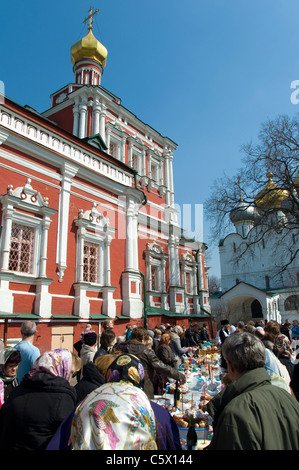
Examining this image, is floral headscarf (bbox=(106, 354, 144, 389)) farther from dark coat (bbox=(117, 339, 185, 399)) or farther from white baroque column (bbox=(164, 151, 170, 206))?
white baroque column (bbox=(164, 151, 170, 206))

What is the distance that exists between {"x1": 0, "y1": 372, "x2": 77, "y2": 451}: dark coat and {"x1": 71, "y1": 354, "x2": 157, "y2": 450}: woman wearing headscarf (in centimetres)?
52

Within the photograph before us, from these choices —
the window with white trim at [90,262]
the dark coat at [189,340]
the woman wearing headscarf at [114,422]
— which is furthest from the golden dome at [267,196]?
the woman wearing headscarf at [114,422]

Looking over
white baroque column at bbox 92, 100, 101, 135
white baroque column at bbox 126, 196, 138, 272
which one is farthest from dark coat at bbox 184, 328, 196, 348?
white baroque column at bbox 92, 100, 101, 135

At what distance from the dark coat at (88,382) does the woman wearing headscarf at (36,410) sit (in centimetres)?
73

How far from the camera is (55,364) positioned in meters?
2.38

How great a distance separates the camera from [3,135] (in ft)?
30.1

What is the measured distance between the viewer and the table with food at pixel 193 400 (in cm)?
338

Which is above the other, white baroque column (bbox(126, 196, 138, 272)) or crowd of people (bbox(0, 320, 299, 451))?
white baroque column (bbox(126, 196, 138, 272))

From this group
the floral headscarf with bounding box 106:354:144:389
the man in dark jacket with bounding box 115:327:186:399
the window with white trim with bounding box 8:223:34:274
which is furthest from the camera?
the window with white trim with bounding box 8:223:34:274

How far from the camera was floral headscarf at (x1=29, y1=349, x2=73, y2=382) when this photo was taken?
2.33 metres

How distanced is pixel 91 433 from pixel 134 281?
11.1 metres

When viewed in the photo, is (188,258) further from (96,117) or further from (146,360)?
(146,360)

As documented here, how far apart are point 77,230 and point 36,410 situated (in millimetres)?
9236

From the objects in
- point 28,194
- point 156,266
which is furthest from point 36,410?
point 156,266
